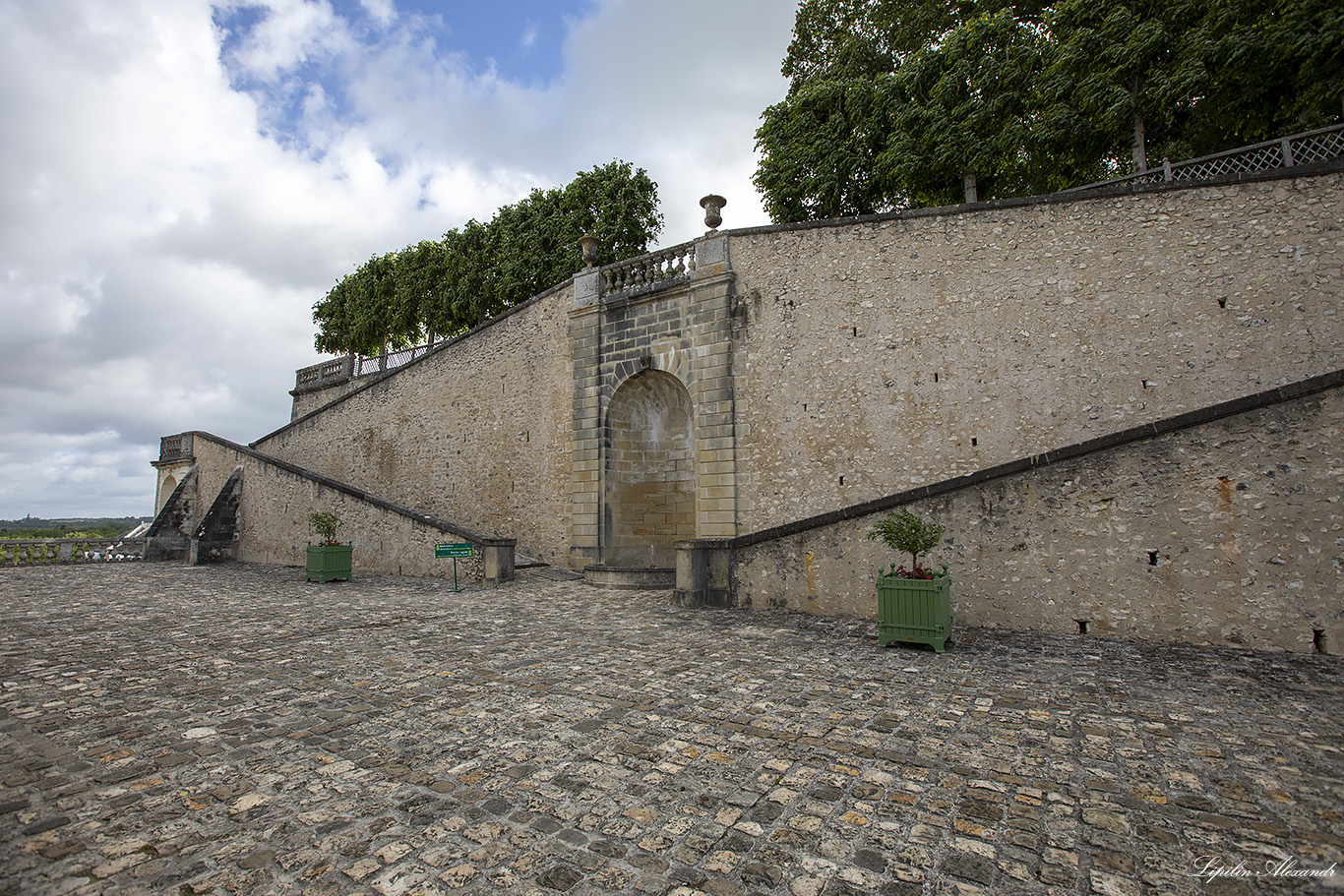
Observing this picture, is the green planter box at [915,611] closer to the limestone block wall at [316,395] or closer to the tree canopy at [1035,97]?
the tree canopy at [1035,97]

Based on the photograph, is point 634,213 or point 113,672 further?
point 634,213

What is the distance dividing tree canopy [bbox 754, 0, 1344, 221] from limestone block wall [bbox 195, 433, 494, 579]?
13459mm

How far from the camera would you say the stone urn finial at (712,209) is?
42.5 feet

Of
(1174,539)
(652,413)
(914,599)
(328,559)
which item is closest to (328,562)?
(328,559)

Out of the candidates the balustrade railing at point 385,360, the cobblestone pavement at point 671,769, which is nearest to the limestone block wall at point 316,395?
the balustrade railing at point 385,360

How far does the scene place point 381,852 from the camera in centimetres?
251

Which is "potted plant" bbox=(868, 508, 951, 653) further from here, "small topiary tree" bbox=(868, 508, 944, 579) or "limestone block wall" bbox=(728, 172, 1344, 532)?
"limestone block wall" bbox=(728, 172, 1344, 532)

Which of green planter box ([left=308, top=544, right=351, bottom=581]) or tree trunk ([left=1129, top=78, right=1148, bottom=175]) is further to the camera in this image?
tree trunk ([left=1129, top=78, right=1148, bottom=175])

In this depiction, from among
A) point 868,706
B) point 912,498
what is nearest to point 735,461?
point 912,498

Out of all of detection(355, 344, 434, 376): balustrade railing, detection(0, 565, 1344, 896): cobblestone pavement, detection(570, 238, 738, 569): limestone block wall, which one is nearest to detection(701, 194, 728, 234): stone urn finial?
detection(570, 238, 738, 569): limestone block wall

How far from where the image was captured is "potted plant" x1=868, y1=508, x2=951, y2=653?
593 centimetres

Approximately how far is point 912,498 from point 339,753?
643 centimetres

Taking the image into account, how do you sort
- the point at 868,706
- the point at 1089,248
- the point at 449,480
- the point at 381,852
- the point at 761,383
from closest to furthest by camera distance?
the point at 381,852, the point at 868,706, the point at 1089,248, the point at 761,383, the point at 449,480

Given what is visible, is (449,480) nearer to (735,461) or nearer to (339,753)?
(735,461)
